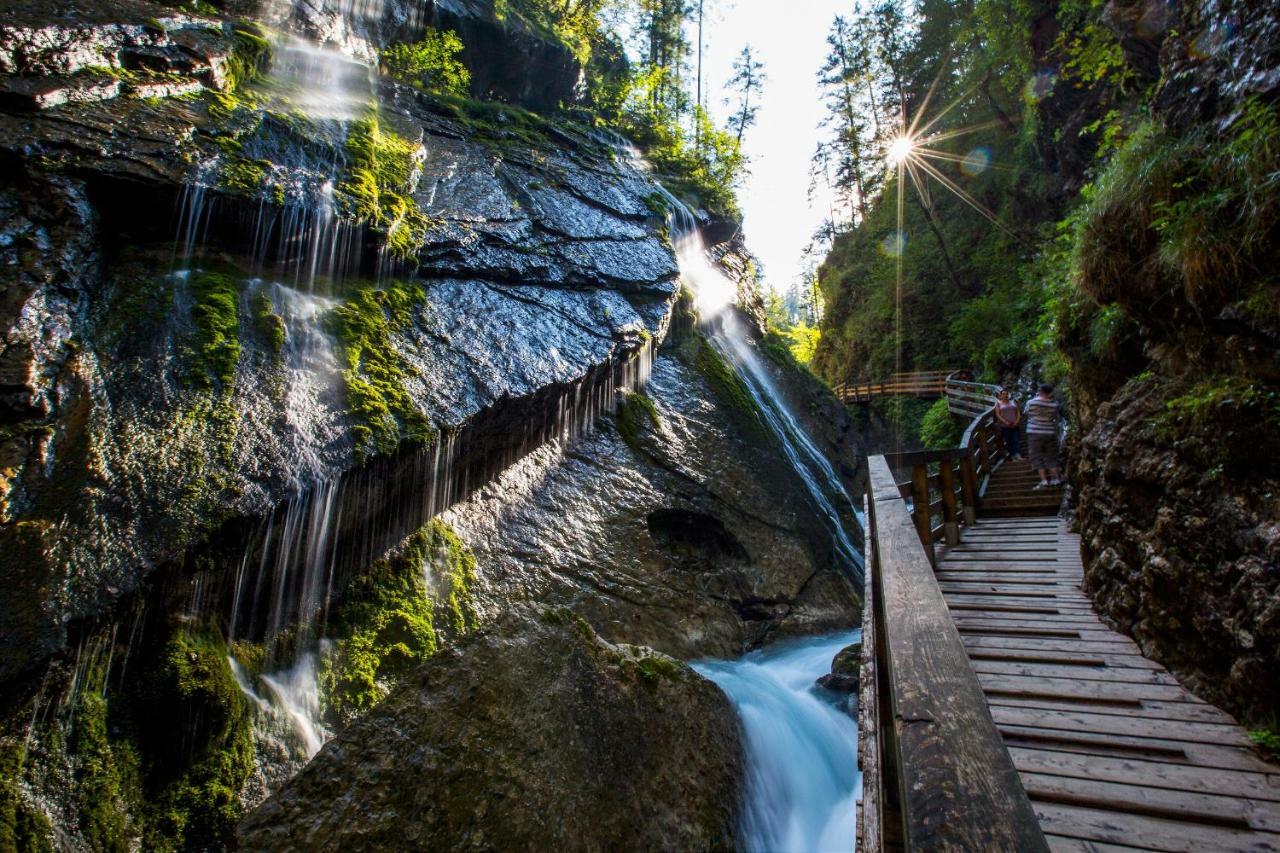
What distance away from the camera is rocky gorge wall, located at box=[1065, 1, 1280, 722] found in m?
3.18

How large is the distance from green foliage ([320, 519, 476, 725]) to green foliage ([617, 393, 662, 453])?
3.40 metres

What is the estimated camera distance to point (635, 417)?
9328 millimetres

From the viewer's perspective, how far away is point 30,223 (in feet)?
16.0

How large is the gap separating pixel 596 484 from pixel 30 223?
6.12 m

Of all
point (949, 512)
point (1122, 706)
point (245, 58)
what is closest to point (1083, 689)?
point (1122, 706)

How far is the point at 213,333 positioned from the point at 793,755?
6.50 meters

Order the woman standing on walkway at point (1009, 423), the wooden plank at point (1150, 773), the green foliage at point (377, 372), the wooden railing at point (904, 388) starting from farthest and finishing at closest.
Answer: the wooden railing at point (904, 388) → the woman standing on walkway at point (1009, 423) → the green foliage at point (377, 372) → the wooden plank at point (1150, 773)

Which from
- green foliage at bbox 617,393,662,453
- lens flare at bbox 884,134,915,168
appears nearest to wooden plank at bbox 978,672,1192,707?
green foliage at bbox 617,393,662,453

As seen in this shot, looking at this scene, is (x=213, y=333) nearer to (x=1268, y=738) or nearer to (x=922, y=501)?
(x=922, y=501)

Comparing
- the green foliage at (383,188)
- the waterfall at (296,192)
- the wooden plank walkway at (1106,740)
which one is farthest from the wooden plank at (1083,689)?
the green foliage at (383,188)

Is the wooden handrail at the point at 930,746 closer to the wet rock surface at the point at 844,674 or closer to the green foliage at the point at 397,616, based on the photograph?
the green foliage at the point at 397,616

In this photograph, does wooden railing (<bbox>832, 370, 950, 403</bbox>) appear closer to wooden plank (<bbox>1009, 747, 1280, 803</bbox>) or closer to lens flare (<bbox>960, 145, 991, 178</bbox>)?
lens flare (<bbox>960, 145, 991, 178</bbox>)

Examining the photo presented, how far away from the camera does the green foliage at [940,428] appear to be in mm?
19969

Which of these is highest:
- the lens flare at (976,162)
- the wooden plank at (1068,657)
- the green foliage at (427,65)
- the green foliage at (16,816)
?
the lens flare at (976,162)
